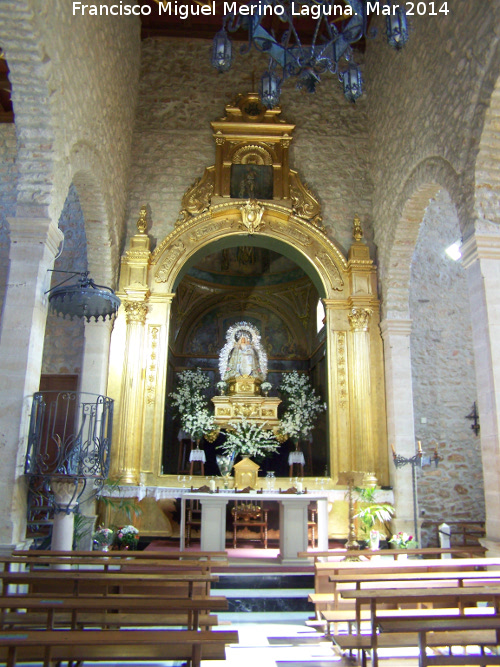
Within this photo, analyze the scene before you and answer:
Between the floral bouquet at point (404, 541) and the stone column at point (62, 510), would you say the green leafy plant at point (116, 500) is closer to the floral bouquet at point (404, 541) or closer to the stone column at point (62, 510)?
the stone column at point (62, 510)

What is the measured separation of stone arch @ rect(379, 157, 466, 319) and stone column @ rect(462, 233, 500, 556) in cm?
191

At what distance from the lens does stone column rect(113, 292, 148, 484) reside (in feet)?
32.5

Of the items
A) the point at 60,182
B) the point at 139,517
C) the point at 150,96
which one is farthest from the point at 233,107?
the point at 139,517

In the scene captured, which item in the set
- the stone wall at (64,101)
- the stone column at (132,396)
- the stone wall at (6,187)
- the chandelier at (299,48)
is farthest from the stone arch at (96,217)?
the chandelier at (299,48)

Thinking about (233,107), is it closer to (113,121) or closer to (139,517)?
(113,121)

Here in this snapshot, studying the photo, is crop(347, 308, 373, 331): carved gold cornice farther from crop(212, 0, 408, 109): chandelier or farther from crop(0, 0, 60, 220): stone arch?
crop(0, 0, 60, 220): stone arch

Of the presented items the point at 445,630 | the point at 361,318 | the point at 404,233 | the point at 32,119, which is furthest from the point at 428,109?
the point at 445,630

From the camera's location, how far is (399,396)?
1012 centimetres

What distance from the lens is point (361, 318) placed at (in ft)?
35.3

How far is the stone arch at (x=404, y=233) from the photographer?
29.4 ft

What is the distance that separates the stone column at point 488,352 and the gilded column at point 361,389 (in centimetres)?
365

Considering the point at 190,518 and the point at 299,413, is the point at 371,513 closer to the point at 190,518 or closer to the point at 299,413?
the point at 299,413

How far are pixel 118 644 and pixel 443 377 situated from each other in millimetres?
9456

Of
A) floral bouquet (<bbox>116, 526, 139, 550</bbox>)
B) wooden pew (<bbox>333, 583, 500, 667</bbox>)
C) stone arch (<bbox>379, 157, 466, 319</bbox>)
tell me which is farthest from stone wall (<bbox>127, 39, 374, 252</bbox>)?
wooden pew (<bbox>333, 583, 500, 667</bbox>)
